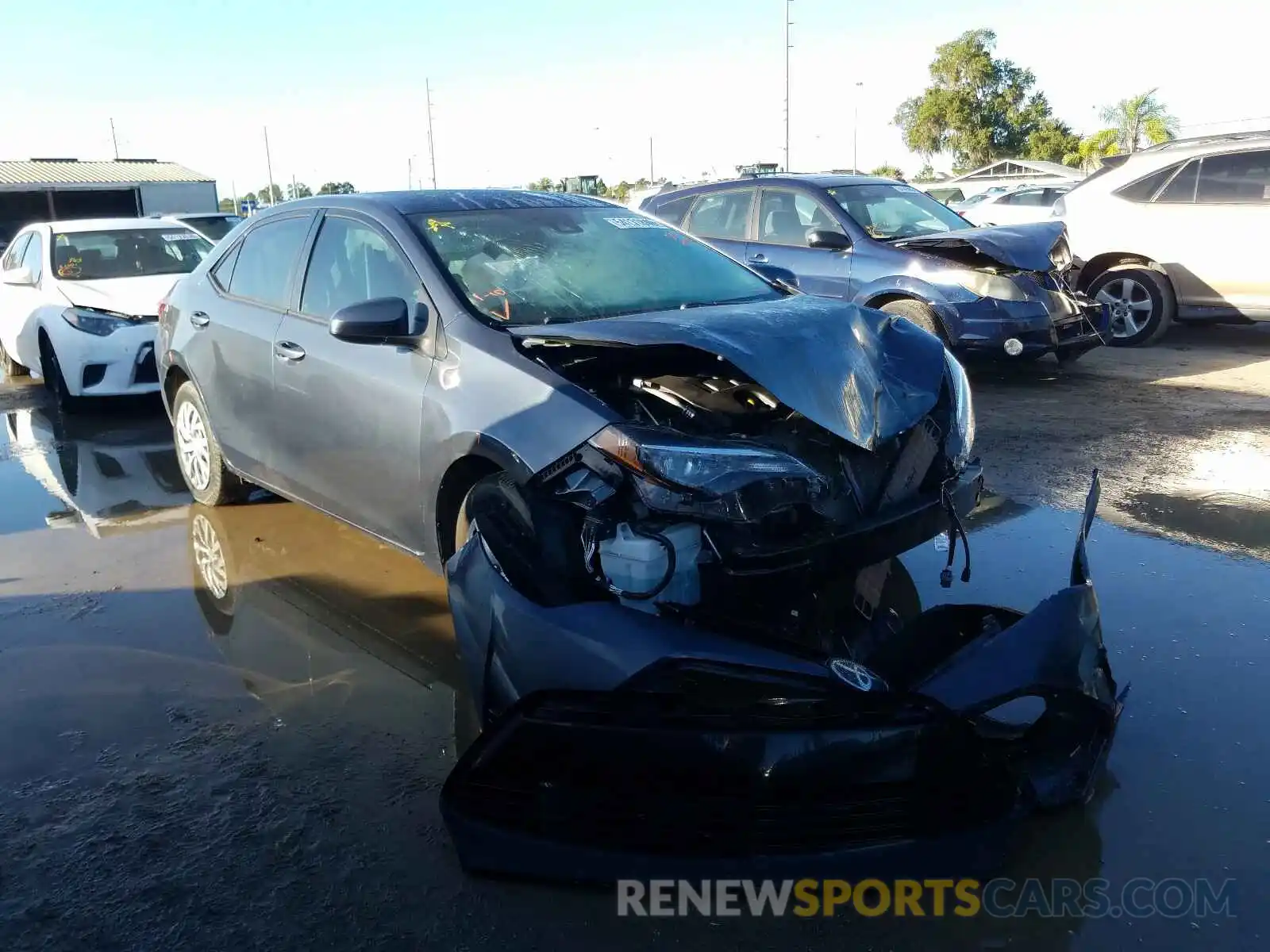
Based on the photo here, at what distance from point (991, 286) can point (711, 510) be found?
19.5 feet

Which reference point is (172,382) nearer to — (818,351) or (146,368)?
(146,368)

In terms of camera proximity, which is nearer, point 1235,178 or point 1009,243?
point 1009,243

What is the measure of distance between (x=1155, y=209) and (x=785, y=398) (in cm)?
855

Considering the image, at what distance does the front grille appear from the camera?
26.2 feet

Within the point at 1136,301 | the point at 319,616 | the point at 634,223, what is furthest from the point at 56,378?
the point at 1136,301

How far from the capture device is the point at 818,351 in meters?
3.18

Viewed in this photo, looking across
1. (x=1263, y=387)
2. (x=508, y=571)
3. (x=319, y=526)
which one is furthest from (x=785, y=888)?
(x=1263, y=387)

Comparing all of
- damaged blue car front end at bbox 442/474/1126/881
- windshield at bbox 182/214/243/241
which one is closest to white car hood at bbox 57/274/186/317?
damaged blue car front end at bbox 442/474/1126/881

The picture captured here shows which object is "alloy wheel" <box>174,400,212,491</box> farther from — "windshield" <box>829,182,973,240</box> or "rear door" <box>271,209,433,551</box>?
"windshield" <box>829,182,973,240</box>

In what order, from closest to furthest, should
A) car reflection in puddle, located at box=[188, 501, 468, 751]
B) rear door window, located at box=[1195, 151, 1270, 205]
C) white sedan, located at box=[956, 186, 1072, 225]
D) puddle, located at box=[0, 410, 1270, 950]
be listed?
puddle, located at box=[0, 410, 1270, 950] < car reflection in puddle, located at box=[188, 501, 468, 751] < rear door window, located at box=[1195, 151, 1270, 205] < white sedan, located at box=[956, 186, 1072, 225]

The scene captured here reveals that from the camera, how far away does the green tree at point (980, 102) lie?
49.9 m

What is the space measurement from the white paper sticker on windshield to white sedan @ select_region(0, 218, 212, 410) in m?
4.25

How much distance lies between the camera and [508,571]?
268 centimetres

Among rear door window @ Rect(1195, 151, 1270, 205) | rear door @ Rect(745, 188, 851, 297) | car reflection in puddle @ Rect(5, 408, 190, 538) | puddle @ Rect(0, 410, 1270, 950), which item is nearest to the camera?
puddle @ Rect(0, 410, 1270, 950)
